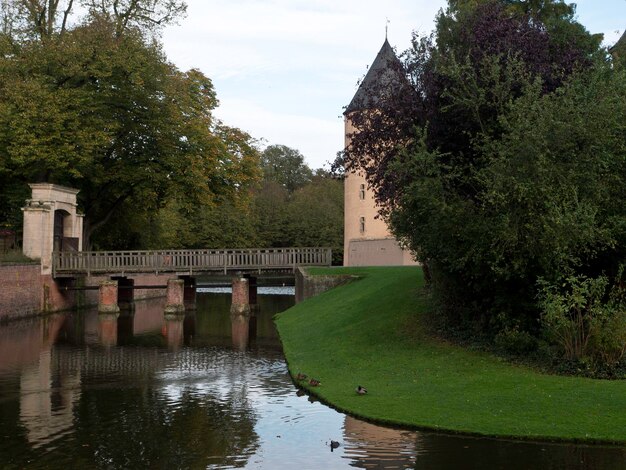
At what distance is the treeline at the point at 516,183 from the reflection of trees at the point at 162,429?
6464mm

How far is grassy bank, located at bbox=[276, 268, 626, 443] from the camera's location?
45.5ft

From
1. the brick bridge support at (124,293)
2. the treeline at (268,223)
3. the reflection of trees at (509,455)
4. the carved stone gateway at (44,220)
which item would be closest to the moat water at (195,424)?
the reflection of trees at (509,455)

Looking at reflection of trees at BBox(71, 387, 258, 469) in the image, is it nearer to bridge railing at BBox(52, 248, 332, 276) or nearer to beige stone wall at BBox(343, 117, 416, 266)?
bridge railing at BBox(52, 248, 332, 276)

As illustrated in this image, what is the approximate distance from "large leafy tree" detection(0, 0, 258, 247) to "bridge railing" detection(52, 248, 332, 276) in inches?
149

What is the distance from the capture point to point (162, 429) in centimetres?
1457

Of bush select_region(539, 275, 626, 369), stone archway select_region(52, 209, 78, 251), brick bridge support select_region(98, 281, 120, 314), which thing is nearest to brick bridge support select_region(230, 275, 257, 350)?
brick bridge support select_region(98, 281, 120, 314)

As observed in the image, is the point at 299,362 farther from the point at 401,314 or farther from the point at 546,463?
the point at 546,463

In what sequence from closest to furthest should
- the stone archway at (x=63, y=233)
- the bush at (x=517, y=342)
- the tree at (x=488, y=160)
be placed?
the tree at (x=488, y=160) → the bush at (x=517, y=342) → the stone archway at (x=63, y=233)

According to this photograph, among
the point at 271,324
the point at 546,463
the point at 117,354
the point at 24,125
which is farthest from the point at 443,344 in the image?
the point at 24,125

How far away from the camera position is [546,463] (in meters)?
12.0

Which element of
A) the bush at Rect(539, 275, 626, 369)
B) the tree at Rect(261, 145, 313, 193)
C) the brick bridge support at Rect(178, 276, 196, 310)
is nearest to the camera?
the bush at Rect(539, 275, 626, 369)

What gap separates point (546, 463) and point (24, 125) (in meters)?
33.7

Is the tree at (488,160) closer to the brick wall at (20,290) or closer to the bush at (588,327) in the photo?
the bush at (588,327)

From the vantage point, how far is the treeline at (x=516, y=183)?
58.1ft
